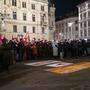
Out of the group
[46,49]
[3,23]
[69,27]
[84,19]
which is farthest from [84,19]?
[46,49]

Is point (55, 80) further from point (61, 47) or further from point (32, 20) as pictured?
point (32, 20)

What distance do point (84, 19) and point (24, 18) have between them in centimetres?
3781

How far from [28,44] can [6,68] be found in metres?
8.91

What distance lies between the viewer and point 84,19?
101 m

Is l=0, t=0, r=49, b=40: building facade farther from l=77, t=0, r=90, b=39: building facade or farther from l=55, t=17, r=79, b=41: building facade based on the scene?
l=55, t=17, r=79, b=41: building facade

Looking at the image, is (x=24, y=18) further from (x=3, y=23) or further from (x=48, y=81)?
(x=48, y=81)

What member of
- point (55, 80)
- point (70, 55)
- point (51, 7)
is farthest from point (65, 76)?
point (51, 7)

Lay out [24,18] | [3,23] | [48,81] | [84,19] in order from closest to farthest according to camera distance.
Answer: [48,81] < [3,23] < [24,18] < [84,19]

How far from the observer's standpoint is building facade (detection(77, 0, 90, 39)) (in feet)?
323

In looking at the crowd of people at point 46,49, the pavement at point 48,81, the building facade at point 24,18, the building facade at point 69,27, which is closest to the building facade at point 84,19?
the building facade at point 69,27

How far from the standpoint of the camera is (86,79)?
14117mm

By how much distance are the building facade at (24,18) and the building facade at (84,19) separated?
91.9ft

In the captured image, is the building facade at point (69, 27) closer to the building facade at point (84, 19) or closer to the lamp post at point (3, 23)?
the building facade at point (84, 19)

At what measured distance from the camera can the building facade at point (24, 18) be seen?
63.8 m
